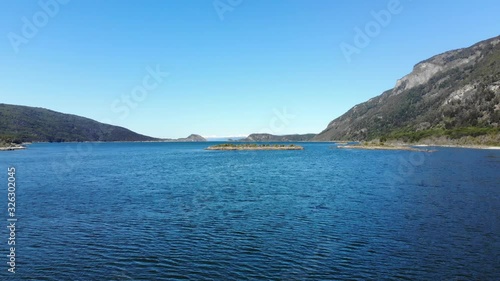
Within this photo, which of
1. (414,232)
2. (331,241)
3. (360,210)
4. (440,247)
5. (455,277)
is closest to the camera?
(455,277)

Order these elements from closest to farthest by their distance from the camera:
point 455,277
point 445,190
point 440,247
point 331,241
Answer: point 455,277, point 440,247, point 331,241, point 445,190

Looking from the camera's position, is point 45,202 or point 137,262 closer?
point 137,262

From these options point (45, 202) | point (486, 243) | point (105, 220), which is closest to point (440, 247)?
point (486, 243)

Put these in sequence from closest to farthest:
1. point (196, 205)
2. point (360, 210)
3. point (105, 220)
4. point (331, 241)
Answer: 1. point (331, 241)
2. point (105, 220)
3. point (360, 210)
4. point (196, 205)

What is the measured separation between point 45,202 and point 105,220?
60.9ft

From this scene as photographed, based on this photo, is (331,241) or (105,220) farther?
(105,220)

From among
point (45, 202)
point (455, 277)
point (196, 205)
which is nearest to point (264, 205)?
point (196, 205)

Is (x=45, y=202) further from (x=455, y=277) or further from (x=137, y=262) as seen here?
(x=455, y=277)

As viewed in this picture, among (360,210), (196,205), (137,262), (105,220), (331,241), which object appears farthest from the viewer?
(196,205)

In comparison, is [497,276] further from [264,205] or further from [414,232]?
[264,205]

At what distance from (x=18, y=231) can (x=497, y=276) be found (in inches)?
1737

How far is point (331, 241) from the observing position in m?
32.2

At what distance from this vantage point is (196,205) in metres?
49.8

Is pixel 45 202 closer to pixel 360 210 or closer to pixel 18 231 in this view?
pixel 18 231
